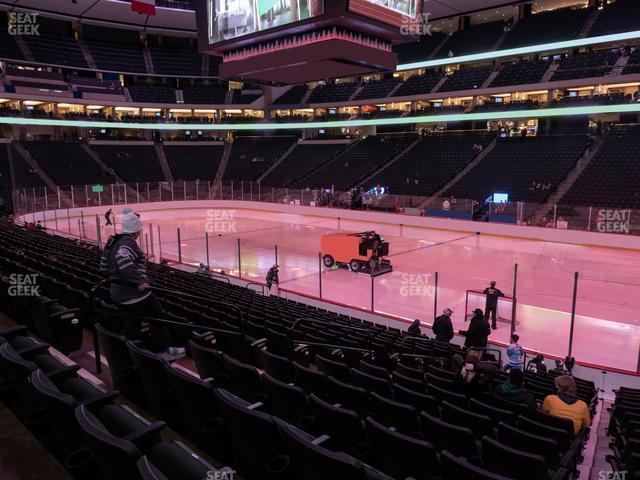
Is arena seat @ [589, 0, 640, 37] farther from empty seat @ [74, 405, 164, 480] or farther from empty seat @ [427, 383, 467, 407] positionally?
empty seat @ [74, 405, 164, 480]

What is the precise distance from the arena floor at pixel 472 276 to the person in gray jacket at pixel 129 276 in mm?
8973

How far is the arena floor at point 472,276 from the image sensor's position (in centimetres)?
1250

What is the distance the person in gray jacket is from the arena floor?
8.97 metres

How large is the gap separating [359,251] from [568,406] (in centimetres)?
1437

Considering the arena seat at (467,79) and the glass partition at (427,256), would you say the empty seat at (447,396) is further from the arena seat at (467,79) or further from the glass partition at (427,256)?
the arena seat at (467,79)

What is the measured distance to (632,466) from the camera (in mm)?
4027

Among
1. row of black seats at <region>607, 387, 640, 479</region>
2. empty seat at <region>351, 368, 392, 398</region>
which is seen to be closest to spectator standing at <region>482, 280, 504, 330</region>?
row of black seats at <region>607, 387, 640, 479</region>

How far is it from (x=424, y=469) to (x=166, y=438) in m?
1.99

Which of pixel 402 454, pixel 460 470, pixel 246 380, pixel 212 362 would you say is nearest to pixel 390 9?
pixel 212 362

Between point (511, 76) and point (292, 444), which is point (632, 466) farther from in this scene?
point (511, 76)

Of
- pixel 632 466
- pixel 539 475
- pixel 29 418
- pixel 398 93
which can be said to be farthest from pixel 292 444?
pixel 398 93

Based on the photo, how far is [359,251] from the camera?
19266 millimetres

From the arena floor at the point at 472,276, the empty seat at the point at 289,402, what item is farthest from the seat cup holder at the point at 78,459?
the arena floor at the point at 472,276

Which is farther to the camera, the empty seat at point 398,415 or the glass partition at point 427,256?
the glass partition at point 427,256
